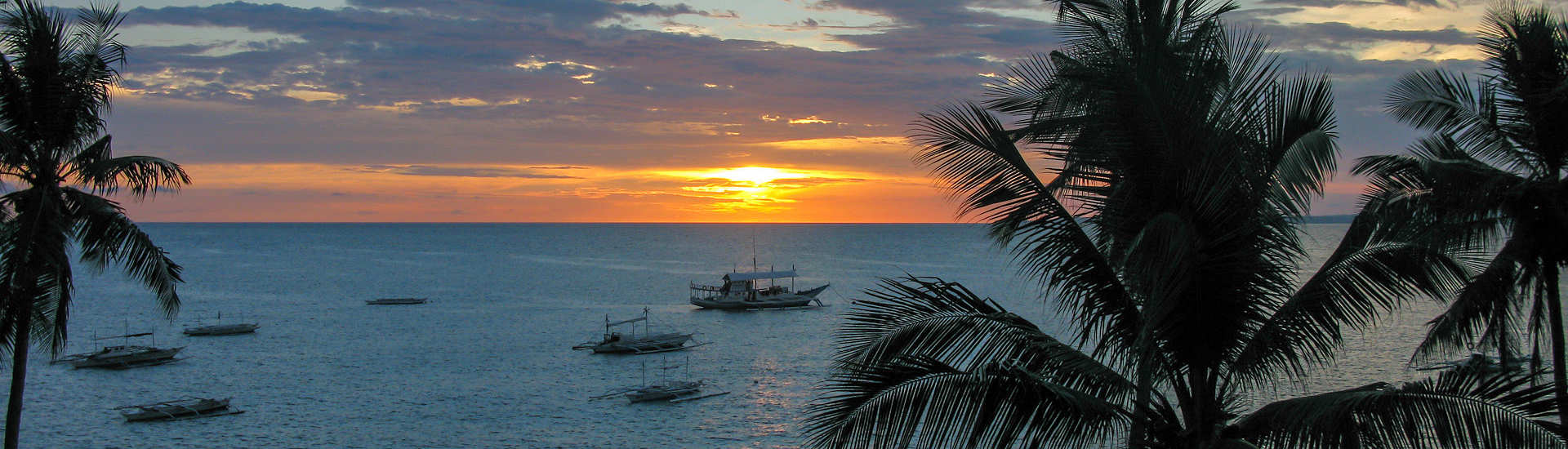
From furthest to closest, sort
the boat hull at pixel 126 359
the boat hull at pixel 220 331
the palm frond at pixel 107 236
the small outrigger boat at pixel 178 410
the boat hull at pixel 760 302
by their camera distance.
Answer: the boat hull at pixel 760 302 < the boat hull at pixel 220 331 < the boat hull at pixel 126 359 < the small outrigger boat at pixel 178 410 < the palm frond at pixel 107 236

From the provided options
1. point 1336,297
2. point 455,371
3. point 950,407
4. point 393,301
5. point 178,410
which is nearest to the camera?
point 950,407

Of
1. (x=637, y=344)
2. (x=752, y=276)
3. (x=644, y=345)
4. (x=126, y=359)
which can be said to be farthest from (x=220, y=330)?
(x=752, y=276)

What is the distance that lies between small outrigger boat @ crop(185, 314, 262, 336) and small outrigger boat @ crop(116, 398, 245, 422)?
98.7 feet

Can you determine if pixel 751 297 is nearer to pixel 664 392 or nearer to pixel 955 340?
pixel 664 392

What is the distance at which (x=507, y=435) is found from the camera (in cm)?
4300

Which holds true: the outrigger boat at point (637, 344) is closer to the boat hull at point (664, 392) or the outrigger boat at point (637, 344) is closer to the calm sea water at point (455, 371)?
the calm sea water at point (455, 371)

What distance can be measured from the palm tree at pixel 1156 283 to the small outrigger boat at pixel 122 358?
62.6 metres

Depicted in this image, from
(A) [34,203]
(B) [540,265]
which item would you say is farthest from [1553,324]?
(B) [540,265]

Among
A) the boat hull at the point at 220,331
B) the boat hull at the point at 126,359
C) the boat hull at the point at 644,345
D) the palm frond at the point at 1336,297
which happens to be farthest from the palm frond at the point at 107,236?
the boat hull at the point at 220,331

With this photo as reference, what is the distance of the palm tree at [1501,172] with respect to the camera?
503 inches

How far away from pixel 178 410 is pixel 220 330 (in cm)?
3438

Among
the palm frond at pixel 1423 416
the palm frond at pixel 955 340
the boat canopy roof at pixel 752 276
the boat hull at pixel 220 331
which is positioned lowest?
the boat hull at pixel 220 331

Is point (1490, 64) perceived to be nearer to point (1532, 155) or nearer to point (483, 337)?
point (1532, 155)

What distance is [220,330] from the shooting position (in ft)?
253
